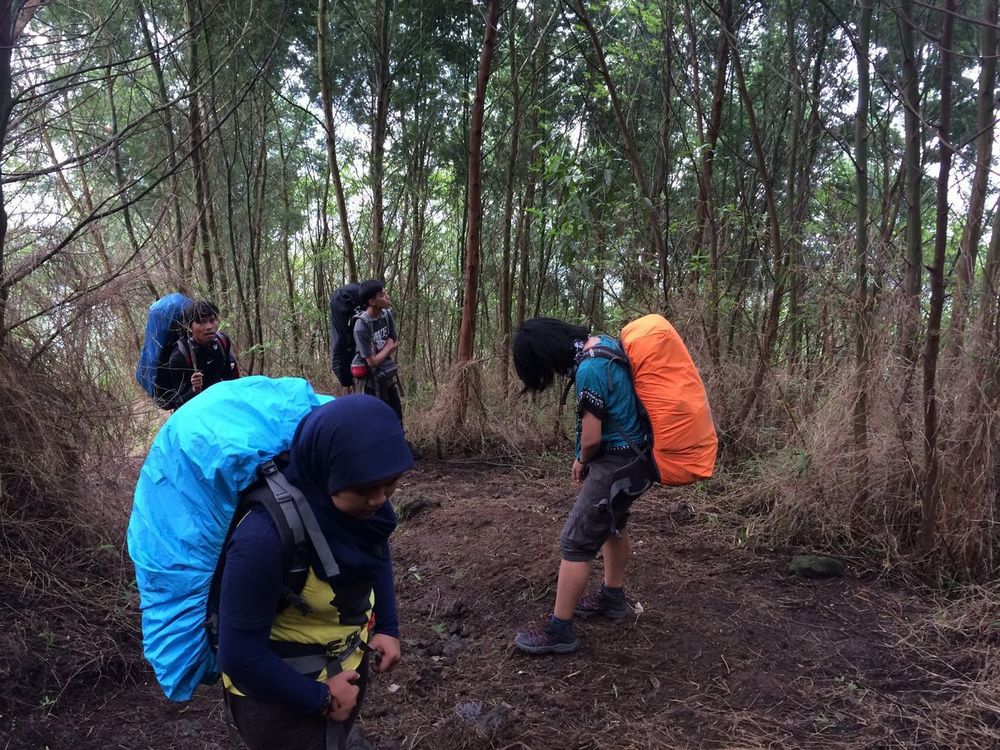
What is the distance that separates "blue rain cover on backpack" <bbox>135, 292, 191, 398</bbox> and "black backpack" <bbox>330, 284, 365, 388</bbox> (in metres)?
1.74

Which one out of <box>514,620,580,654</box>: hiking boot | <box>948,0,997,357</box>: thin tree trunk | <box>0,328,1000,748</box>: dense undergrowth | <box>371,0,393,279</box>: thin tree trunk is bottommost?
<box>514,620,580,654</box>: hiking boot

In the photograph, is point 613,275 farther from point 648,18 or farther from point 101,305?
point 101,305

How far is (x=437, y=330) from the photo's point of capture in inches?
404

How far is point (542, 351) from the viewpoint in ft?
9.45

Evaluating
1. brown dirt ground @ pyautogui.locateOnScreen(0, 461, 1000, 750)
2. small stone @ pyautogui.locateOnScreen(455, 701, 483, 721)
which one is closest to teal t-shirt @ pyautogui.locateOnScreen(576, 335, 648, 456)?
brown dirt ground @ pyautogui.locateOnScreen(0, 461, 1000, 750)

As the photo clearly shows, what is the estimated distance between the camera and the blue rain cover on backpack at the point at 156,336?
4020 mm

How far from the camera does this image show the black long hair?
2.89 meters

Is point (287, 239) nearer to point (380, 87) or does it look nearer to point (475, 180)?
point (380, 87)

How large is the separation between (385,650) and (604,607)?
6.73 ft

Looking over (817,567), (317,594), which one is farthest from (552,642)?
(317,594)

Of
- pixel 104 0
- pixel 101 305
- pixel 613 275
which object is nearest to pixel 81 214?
pixel 101 305

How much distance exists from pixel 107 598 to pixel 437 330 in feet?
23.8

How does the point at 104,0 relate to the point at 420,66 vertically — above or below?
below

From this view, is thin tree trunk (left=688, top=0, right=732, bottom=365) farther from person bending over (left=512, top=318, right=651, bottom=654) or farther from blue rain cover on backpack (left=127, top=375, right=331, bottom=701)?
blue rain cover on backpack (left=127, top=375, right=331, bottom=701)
